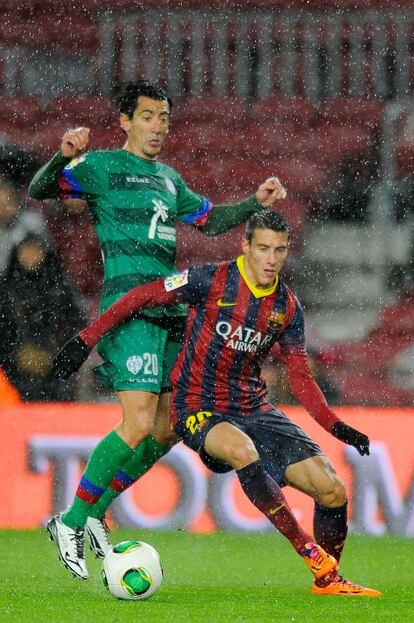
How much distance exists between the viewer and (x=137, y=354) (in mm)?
5141

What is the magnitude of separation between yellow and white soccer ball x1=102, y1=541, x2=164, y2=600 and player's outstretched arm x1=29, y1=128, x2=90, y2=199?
1.38 meters

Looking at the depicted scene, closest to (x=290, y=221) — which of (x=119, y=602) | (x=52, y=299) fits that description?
(x=52, y=299)

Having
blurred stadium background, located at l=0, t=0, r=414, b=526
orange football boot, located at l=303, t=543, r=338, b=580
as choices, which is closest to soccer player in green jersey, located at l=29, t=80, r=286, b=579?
orange football boot, located at l=303, t=543, r=338, b=580

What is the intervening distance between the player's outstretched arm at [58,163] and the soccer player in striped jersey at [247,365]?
0.50 meters

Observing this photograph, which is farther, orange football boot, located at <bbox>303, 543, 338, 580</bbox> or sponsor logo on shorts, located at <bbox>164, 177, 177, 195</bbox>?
sponsor logo on shorts, located at <bbox>164, 177, 177, 195</bbox>

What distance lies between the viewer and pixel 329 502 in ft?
16.2

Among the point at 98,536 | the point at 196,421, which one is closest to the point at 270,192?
the point at 196,421

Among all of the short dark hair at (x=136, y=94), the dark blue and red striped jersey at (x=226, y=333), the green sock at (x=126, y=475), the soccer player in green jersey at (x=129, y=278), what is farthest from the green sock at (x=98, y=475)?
the short dark hair at (x=136, y=94)

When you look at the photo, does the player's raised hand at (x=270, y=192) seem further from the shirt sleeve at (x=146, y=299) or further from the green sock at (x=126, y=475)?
the green sock at (x=126, y=475)

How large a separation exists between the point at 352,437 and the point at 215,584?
949 mm

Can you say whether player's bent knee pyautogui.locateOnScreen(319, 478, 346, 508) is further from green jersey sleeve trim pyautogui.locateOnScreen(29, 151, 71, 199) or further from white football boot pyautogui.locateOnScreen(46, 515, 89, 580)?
green jersey sleeve trim pyautogui.locateOnScreen(29, 151, 71, 199)

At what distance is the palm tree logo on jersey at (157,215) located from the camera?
5227 mm

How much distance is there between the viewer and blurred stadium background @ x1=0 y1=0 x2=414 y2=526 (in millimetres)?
10875

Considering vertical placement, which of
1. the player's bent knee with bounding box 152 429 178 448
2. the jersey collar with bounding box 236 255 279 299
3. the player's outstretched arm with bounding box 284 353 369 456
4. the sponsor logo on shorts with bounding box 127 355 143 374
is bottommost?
the player's bent knee with bounding box 152 429 178 448
